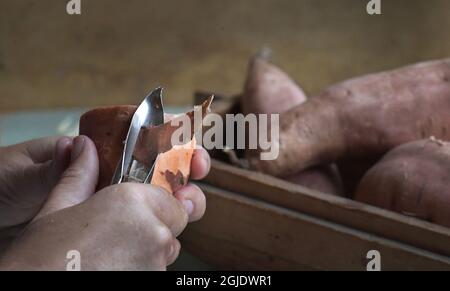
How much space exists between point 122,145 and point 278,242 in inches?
13.5

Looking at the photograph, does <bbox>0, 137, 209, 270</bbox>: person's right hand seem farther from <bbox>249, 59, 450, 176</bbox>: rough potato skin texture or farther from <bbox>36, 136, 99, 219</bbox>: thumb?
<bbox>249, 59, 450, 176</bbox>: rough potato skin texture

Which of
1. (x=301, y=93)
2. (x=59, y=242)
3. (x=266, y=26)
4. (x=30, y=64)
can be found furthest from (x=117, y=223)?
(x=266, y=26)

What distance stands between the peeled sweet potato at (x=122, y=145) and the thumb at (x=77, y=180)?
1 cm

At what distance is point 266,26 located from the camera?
2.18 metres

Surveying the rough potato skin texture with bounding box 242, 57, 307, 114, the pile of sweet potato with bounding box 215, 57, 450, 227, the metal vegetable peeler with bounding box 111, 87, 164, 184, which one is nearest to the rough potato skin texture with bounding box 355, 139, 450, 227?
the pile of sweet potato with bounding box 215, 57, 450, 227

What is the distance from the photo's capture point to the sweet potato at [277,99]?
40.3 inches

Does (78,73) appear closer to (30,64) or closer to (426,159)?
(30,64)

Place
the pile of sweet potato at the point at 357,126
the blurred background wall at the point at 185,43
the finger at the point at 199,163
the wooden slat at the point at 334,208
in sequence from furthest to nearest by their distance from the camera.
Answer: the blurred background wall at the point at 185,43
the pile of sweet potato at the point at 357,126
the wooden slat at the point at 334,208
the finger at the point at 199,163

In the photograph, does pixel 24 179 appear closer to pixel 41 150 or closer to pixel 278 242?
pixel 41 150

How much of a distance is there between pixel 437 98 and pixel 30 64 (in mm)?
1311

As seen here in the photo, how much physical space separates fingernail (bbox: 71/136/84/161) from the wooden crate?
1.14 ft

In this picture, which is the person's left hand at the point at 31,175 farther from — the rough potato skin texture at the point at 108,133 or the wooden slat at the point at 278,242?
the wooden slat at the point at 278,242

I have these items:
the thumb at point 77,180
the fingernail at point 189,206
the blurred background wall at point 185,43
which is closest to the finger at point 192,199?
the fingernail at point 189,206

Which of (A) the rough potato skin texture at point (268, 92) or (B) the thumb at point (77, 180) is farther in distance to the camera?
(A) the rough potato skin texture at point (268, 92)
